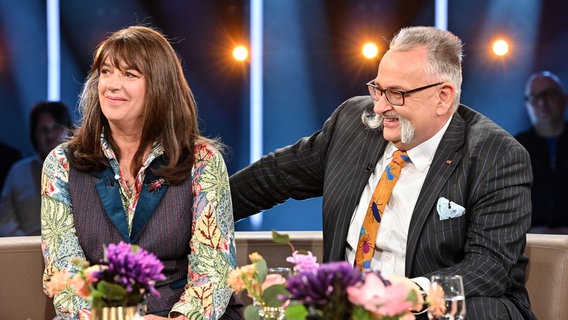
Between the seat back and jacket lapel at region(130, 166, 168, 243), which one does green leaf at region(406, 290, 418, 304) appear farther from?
the seat back

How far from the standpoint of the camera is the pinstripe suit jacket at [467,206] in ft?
8.07

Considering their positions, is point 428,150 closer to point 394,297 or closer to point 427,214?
point 427,214

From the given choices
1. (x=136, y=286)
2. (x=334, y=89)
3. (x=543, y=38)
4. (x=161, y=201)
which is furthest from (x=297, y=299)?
(x=543, y=38)

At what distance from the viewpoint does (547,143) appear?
15.7 feet

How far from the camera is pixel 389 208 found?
268cm

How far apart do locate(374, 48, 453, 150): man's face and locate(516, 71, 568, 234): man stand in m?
2.27

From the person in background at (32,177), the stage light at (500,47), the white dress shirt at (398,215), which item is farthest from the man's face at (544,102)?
the person in background at (32,177)

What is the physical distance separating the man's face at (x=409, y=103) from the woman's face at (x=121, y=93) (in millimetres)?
714

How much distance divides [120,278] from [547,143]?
361cm

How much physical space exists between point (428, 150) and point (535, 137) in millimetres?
2302

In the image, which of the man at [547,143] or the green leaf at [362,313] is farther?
the man at [547,143]

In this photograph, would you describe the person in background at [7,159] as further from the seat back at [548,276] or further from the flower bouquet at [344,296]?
the flower bouquet at [344,296]

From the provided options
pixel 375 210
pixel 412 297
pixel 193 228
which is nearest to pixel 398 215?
pixel 375 210

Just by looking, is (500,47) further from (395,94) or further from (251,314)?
(251,314)
